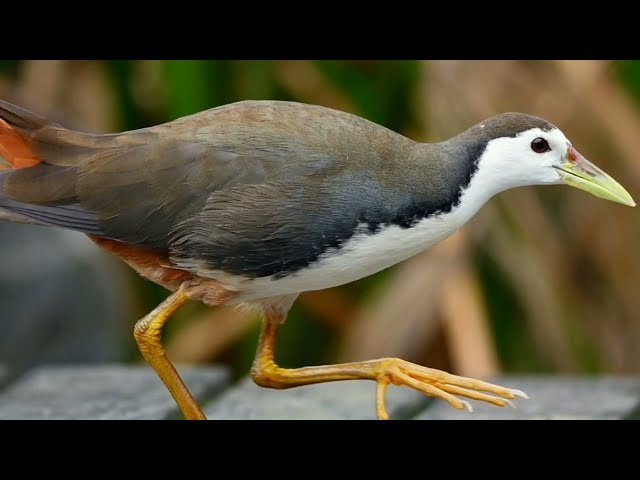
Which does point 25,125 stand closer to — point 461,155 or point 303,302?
point 461,155

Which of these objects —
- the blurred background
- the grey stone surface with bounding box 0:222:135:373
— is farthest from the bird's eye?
the grey stone surface with bounding box 0:222:135:373

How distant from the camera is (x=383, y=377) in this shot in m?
3.46

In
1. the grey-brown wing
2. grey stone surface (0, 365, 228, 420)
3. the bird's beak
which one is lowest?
grey stone surface (0, 365, 228, 420)

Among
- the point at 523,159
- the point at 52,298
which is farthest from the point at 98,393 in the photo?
the point at 523,159

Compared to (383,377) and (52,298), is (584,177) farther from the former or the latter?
(52,298)

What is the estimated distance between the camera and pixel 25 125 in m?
3.43

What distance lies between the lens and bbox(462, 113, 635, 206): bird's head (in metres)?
3.29

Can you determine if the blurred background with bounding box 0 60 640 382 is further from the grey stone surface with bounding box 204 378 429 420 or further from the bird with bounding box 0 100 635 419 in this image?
the bird with bounding box 0 100 635 419

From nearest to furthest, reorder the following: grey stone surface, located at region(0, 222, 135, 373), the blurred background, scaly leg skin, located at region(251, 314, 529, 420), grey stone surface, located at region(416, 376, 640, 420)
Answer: scaly leg skin, located at region(251, 314, 529, 420) < grey stone surface, located at region(416, 376, 640, 420) < the blurred background < grey stone surface, located at region(0, 222, 135, 373)

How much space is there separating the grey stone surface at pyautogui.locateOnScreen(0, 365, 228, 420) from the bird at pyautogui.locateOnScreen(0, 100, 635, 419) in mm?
345

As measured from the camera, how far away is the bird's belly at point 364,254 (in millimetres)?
3191

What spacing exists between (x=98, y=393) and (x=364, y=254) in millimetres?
1141

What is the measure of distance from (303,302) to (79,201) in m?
2.03

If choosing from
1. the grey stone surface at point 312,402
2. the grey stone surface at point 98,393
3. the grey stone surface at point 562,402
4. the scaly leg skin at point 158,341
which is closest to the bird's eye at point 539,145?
the grey stone surface at point 562,402
